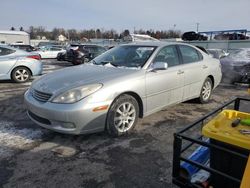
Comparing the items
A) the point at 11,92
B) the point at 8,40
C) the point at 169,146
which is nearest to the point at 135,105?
the point at 169,146

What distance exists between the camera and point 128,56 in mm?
4746

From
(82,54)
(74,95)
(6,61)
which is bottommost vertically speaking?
(74,95)

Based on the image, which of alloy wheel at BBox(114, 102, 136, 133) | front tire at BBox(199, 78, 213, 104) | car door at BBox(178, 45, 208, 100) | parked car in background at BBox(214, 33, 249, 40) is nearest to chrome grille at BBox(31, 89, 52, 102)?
alloy wheel at BBox(114, 102, 136, 133)

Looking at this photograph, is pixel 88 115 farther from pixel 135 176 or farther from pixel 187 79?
pixel 187 79

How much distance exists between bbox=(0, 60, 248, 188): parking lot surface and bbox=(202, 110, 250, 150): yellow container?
3.76ft

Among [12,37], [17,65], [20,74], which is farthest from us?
[12,37]

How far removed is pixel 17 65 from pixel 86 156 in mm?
6556

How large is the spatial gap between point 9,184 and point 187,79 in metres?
3.69

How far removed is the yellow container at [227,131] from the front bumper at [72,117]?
1951 millimetres

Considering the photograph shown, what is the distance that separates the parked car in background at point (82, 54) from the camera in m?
15.5

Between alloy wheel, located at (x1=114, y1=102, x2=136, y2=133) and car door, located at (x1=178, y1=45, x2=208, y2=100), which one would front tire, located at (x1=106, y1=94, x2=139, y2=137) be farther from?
car door, located at (x1=178, y1=45, x2=208, y2=100)

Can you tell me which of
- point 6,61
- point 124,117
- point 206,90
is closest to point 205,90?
point 206,90

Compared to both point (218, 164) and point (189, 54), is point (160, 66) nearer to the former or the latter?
point (189, 54)

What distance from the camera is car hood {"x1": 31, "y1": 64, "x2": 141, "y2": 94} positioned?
3.66 m
